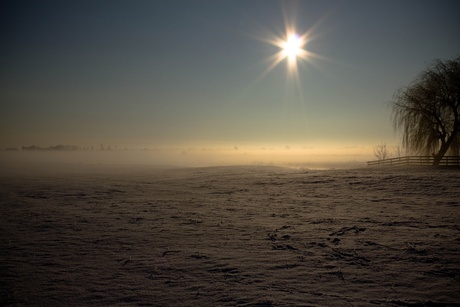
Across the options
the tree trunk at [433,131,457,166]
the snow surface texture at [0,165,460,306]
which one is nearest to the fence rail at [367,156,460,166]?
the tree trunk at [433,131,457,166]

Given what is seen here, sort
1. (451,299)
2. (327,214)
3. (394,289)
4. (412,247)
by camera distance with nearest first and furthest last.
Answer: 1. (451,299)
2. (394,289)
3. (412,247)
4. (327,214)

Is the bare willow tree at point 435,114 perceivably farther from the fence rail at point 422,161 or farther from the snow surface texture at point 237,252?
the snow surface texture at point 237,252

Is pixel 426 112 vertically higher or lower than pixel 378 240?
higher

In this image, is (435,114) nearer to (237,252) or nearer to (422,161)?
(422,161)

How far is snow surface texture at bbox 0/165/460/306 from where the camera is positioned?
5059mm

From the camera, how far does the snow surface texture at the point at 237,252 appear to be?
199 inches

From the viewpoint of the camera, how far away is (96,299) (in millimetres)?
4965

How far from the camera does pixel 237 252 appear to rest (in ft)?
24.1

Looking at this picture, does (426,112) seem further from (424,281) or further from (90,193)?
(90,193)

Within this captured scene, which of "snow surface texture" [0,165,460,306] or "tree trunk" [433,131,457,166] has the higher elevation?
"tree trunk" [433,131,457,166]

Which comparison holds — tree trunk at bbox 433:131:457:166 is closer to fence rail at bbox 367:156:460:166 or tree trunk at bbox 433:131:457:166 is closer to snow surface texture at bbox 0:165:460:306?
fence rail at bbox 367:156:460:166

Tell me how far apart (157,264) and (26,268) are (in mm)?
3194

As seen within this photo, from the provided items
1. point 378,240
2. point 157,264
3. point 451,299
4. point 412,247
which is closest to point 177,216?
point 157,264

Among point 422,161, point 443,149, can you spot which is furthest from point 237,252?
point 443,149
